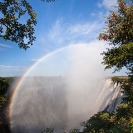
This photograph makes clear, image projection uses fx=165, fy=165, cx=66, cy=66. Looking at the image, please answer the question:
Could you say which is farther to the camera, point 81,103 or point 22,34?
point 81,103

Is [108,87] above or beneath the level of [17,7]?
beneath

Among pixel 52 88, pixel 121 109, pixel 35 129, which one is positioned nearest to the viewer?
pixel 121 109

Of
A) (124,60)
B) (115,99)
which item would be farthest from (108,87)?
(124,60)

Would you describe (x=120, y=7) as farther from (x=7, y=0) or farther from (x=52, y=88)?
(x=52, y=88)

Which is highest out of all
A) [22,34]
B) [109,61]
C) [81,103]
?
[22,34]

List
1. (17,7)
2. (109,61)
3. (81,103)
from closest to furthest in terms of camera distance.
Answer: (17,7)
(109,61)
(81,103)

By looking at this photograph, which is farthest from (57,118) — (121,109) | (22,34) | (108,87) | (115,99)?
(22,34)
